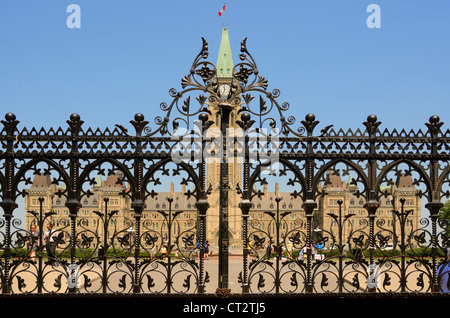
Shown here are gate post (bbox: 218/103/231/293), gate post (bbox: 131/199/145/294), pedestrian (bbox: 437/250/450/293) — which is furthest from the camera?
pedestrian (bbox: 437/250/450/293)

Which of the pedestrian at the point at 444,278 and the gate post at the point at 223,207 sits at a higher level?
the gate post at the point at 223,207

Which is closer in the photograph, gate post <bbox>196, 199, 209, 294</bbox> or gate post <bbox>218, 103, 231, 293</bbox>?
gate post <bbox>196, 199, 209, 294</bbox>

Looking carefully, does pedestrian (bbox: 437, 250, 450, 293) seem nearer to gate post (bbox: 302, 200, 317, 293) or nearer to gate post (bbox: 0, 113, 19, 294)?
gate post (bbox: 302, 200, 317, 293)

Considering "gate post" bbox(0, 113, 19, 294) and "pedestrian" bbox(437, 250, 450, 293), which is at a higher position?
"gate post" bbox(0, 113, 19, 294)

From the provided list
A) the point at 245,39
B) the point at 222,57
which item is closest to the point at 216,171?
the point at 222,57

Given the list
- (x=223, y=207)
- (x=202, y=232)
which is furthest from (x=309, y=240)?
(x=202, y=232)

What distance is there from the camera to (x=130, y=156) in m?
7.52

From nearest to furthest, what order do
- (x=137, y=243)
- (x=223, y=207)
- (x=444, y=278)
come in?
1. (x=137, y=243)
2. (x=223, y=207)
3. (x=444, y=278)

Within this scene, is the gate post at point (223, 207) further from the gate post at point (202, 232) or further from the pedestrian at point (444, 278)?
the pedestrian at point (444, 278)

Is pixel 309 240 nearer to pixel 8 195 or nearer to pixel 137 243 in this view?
pixel 137 243

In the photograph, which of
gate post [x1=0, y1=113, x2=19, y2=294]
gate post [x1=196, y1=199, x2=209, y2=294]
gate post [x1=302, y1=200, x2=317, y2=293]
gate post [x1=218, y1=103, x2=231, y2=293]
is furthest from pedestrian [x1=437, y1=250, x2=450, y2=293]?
gate post [x1=0, y1=113, x2=19, y2=294]

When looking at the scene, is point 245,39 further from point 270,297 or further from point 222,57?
point 222,57

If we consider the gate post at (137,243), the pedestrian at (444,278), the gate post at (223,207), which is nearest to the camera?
Result: the gate post at (137,243)

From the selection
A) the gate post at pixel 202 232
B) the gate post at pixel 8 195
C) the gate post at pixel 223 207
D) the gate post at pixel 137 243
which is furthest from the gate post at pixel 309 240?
the gate post at pixel 8 195
